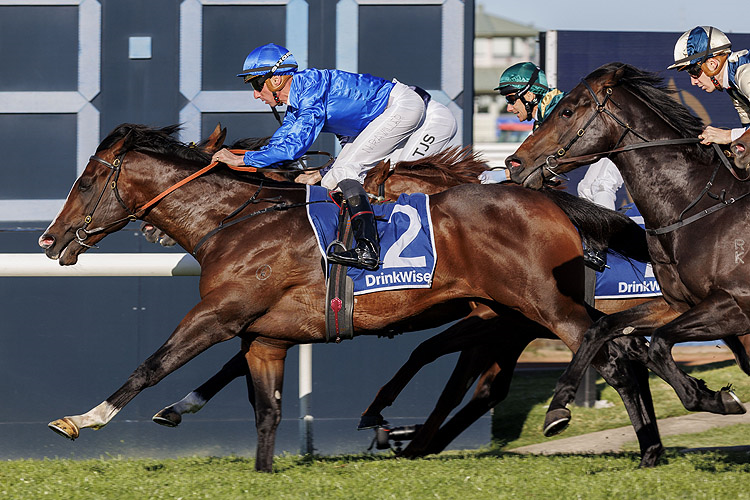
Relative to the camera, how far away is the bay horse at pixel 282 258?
4.50 meters

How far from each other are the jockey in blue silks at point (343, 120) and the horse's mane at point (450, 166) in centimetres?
13

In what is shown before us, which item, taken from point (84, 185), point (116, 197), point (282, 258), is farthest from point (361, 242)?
point (84, 185)

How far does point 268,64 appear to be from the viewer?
4711mm

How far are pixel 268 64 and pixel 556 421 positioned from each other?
207 centimetres

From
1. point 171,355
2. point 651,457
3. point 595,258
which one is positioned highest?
point 595,258

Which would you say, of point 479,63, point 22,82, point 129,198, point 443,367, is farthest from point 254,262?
point 479,63

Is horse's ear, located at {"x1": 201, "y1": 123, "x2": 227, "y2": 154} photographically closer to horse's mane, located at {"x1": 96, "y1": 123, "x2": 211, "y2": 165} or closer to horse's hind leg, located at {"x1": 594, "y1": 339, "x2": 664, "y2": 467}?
horse's mane, located at {"x1": 96, "y1": 123, "x2": 211, "y2": 165}

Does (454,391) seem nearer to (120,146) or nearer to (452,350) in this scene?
(452,350)

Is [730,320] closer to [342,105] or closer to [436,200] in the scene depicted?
[436,200]

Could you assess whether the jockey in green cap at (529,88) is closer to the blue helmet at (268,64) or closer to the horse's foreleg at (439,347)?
the horse's foreleg at (439,347)

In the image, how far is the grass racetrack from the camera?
3893mm

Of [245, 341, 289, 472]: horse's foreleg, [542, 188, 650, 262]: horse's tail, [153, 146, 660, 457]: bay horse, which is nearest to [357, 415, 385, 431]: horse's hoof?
[153, 146, 660, 457]: bay horse

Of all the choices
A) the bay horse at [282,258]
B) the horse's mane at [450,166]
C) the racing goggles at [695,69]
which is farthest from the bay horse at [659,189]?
the horse's mane at [450,166]

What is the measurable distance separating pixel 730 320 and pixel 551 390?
3.54 metres
